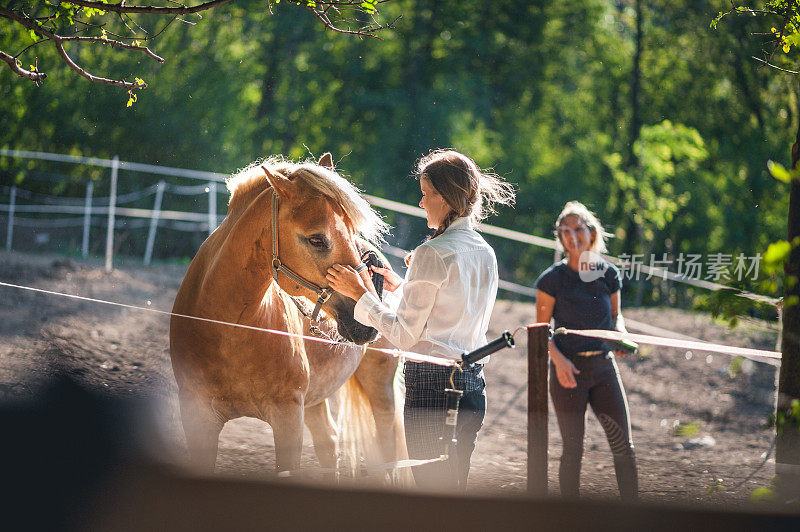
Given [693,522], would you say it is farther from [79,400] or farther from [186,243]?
[186,243]

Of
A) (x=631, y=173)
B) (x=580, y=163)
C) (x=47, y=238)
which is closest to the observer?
(x=47, y=238)

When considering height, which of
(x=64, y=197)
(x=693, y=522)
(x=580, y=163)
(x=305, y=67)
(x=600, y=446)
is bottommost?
(x=600, y=446)

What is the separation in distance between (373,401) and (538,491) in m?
1.60

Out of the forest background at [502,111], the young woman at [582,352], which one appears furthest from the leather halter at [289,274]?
the forest background at [502,111]

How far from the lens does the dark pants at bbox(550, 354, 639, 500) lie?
3.52 m

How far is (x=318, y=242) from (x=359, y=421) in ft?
5.59

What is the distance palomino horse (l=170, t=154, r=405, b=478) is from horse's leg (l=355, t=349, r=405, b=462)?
0.85m

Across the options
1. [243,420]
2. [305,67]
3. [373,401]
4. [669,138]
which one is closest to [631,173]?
[669,138]

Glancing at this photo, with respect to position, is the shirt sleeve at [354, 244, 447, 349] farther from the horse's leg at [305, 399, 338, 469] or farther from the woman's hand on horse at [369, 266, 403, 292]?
the horse's leg at [305, 399, 338, 469]

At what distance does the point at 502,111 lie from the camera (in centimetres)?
2061

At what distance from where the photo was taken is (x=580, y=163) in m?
20.5

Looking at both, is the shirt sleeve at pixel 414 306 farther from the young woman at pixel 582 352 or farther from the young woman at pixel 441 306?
the young woman at pixel 582 352

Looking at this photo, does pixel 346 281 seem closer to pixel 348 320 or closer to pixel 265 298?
pixel 348 320

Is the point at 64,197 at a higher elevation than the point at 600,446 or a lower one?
higher
